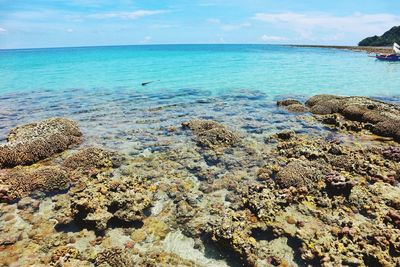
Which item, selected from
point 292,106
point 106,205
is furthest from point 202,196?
point 292,106

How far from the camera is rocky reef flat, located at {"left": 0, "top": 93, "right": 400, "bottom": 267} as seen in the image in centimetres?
946

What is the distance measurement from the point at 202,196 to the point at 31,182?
8042 millimetres

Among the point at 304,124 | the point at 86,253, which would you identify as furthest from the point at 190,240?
the point at 304,124

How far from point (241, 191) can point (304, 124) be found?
469 inches

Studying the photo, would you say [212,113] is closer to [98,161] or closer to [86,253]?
[98,161]

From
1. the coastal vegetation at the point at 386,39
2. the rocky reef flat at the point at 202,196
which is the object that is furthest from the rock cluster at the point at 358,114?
the coastal vegetation at the point at 386,39

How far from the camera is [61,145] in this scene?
17.8 metres

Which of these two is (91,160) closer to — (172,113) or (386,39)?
(172,113)

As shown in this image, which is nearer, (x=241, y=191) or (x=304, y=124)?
(x=241, y=191)

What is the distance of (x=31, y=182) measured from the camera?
13.1m

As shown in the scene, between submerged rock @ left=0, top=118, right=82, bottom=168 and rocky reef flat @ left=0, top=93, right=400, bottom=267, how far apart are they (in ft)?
0.24

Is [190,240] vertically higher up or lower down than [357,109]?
lower down

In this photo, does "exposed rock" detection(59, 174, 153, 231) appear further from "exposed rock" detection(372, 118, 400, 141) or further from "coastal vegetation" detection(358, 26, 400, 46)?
"coastal vegetation" detection(358, 26, 400, 46)

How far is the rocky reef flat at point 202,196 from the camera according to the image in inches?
372
